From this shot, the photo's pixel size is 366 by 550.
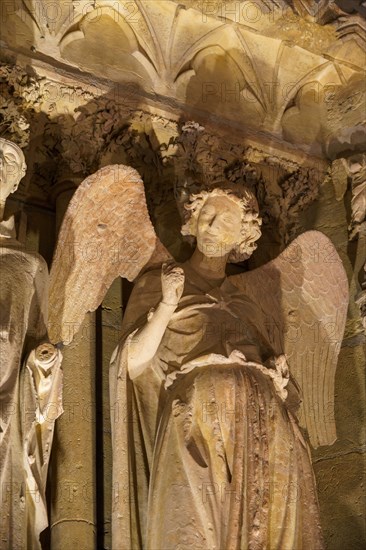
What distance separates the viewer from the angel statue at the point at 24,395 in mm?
7832

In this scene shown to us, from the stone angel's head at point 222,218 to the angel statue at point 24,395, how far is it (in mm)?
883

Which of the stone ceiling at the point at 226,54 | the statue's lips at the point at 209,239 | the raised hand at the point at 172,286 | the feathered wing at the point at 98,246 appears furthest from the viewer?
the stone ceiling at the point at 226,54

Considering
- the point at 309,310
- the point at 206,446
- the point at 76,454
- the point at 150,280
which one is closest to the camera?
the point at 206,446

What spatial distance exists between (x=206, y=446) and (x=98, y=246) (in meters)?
1.25

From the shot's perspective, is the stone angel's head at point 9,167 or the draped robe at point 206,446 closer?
the draped robe at point 206,446

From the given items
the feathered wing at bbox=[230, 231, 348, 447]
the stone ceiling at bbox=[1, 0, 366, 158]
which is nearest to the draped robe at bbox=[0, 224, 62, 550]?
the feathered wing at bbox=[230, 231, 348, 447]

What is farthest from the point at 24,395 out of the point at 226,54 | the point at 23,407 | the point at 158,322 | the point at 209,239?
the point at 226,54

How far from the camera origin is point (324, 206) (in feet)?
33.0

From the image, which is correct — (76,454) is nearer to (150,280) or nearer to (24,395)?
(24,395)

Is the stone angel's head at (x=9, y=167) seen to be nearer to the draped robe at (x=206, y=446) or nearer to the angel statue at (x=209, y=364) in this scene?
the angel statue at (x=209, y=364)

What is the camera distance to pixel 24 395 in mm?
8023

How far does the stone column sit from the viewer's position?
27.4 feet

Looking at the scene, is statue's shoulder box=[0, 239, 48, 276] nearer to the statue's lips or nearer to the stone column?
the stone column

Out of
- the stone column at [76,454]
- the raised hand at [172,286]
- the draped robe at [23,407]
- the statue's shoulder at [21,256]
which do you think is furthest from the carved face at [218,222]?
the draped robe at [23,407]
